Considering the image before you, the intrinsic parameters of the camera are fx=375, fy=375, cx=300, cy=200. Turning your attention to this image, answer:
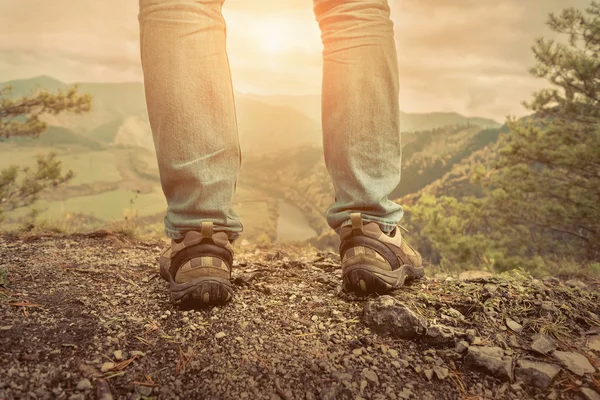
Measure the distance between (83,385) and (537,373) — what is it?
1.02 meters

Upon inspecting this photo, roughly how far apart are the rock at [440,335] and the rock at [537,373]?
17 centimetres

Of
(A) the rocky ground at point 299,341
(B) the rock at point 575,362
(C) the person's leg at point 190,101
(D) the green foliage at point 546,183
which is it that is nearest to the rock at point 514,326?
(A) the rocky ground at point 299,341

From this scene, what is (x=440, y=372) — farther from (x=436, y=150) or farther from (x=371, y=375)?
(x=436, y=150)

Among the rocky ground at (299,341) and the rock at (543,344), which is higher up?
the rock at (543,344)

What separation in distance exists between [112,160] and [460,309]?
55.4 m

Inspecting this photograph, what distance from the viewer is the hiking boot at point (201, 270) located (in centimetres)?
114

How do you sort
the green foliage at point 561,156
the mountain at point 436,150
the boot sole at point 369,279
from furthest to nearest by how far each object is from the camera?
the mountain at point 436,150, the green foliage at point 561,156, the boot sole at point 369,279

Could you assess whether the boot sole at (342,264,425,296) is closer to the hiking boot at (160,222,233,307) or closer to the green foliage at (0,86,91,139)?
the hiking boot at (160,222,233,307)

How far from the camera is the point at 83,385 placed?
2.66 feet

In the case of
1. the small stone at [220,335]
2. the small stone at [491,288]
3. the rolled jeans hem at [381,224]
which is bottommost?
the small stone at [220,335]

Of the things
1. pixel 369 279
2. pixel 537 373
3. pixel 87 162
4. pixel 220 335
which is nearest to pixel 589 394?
pixel 537 373

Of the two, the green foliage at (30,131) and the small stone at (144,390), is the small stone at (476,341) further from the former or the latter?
the green foliage at (30,131)

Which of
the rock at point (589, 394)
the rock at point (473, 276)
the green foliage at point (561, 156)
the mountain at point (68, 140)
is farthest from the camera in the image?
the mountain at point (68, 140)

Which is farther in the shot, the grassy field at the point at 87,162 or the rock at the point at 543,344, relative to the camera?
the grassy field at the point at 87,162
